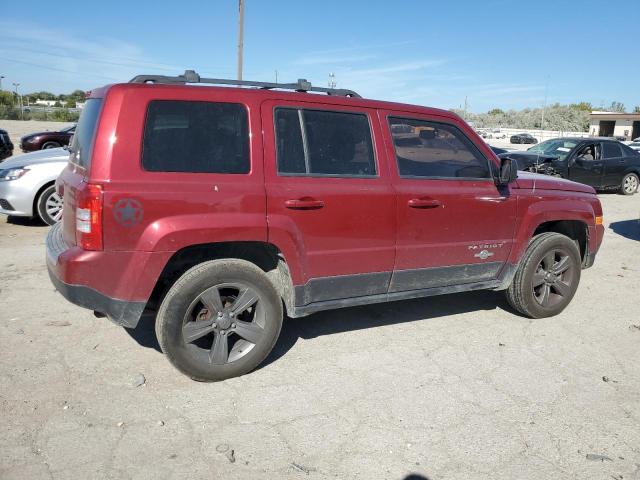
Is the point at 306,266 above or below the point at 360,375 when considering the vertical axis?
above

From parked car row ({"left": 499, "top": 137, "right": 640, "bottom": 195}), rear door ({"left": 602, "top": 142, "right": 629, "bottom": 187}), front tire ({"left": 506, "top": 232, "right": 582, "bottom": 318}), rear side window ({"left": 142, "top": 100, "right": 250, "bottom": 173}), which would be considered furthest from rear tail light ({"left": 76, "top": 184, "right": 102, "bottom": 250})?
rear door ({"left": 602, "top": 142, "right": 629, "bottom": 187})

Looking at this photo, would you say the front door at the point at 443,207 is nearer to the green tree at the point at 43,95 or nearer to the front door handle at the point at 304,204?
the front door handle at the point at 304,204

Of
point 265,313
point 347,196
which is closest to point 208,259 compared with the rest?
point 265,313

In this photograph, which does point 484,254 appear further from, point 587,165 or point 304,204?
point 587,165

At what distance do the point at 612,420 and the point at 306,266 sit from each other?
2144 millimetres

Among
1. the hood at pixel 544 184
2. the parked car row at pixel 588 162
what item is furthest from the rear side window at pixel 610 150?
the hood at pixel 544 184

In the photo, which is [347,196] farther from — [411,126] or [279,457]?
[279,457]

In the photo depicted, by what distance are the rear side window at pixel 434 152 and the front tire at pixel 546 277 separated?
3.04 ft

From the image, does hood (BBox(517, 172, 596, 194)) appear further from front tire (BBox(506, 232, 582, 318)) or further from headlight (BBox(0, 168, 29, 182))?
headlight (BBox(0, 168, 29, 182))

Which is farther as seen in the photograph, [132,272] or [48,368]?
[48,368]

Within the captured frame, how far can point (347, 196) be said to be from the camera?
3715mm

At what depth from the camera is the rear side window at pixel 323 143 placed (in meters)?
3.58

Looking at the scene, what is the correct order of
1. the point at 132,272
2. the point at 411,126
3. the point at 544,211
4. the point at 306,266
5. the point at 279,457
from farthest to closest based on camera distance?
the point at 544,211, the point at 411,126, the point at 306,266, the point at 132,272, the point at 279,457

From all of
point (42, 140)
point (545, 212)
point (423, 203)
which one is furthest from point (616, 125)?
point (423, 203)
